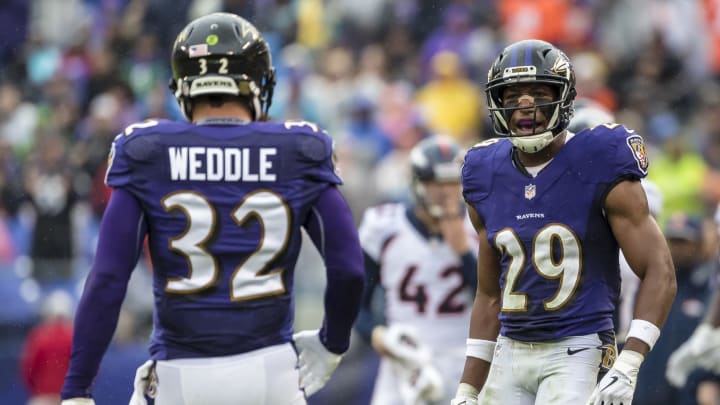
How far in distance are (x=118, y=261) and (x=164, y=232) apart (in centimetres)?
17

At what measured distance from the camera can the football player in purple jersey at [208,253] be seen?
4.31 m

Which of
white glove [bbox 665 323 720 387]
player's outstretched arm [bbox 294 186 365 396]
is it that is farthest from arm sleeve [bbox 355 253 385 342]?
player's outstretched arm [bbox 294 186 365 396]

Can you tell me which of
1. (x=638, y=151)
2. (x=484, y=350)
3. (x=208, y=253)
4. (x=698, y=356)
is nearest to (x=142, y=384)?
(x=208, y=253)

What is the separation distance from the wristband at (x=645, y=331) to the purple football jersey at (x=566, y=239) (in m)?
0.18

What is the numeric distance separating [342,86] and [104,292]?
874 centimetres

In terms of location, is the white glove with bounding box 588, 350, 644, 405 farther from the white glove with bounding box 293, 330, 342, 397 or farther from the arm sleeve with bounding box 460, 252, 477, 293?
the arm sleeve with bounding box 460, 252, 477, 293

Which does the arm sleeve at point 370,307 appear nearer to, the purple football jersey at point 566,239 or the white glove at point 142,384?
the purple football jersey at point 566,239

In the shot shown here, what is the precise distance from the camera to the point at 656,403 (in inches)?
322

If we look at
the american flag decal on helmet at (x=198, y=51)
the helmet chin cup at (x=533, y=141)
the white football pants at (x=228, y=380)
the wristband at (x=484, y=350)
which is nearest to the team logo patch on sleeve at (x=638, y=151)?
the helmet chin cup at (x=533, y=141)

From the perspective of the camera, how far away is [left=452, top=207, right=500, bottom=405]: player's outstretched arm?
16.1 ft

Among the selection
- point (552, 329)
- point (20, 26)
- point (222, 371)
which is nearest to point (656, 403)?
point (552, 329)

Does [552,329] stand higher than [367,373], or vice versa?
[552,329]

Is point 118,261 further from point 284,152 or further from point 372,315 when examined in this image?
point 372,315

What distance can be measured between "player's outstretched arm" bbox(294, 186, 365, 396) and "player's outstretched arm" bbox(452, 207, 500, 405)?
532 millimetres
